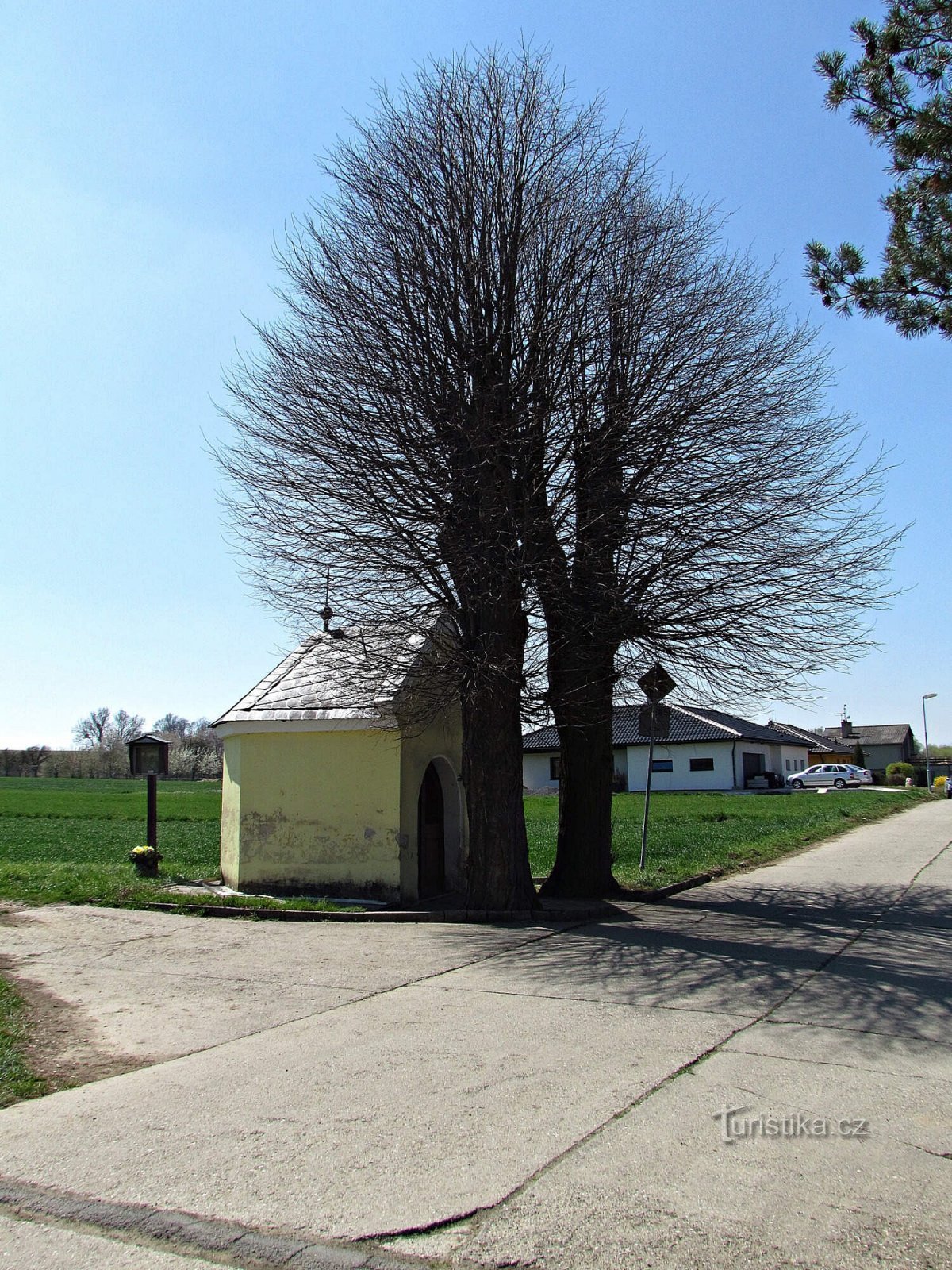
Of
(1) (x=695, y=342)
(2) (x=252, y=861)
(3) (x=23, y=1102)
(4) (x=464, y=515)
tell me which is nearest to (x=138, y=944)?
(2) (x=252, y=861)

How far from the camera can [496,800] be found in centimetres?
1106

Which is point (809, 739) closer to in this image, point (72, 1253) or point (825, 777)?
point (825, 777)

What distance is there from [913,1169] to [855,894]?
9771 millimetres

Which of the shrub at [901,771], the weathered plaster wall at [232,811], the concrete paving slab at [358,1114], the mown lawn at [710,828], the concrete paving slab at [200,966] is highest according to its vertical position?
the weathered plaster wall at [232,811]

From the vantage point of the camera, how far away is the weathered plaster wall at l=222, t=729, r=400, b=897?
12.5 m

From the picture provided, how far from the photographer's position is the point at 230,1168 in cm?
401

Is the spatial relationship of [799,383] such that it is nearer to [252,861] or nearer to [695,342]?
[695,342]

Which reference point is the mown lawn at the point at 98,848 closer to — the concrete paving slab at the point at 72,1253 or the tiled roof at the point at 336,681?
the tiled roof at the point at 336,681

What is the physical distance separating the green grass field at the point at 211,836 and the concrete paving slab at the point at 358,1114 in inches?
279

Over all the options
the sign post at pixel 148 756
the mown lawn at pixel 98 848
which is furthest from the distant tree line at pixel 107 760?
the sign post at pixel 148 756

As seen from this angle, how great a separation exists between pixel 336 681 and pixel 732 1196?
926 cm

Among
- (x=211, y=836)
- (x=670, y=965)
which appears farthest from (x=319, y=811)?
(x=211, y=836)

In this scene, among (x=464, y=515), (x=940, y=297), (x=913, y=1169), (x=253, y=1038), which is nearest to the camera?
(x=913, y=1169)

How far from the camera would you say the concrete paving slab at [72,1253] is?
3.34 m
